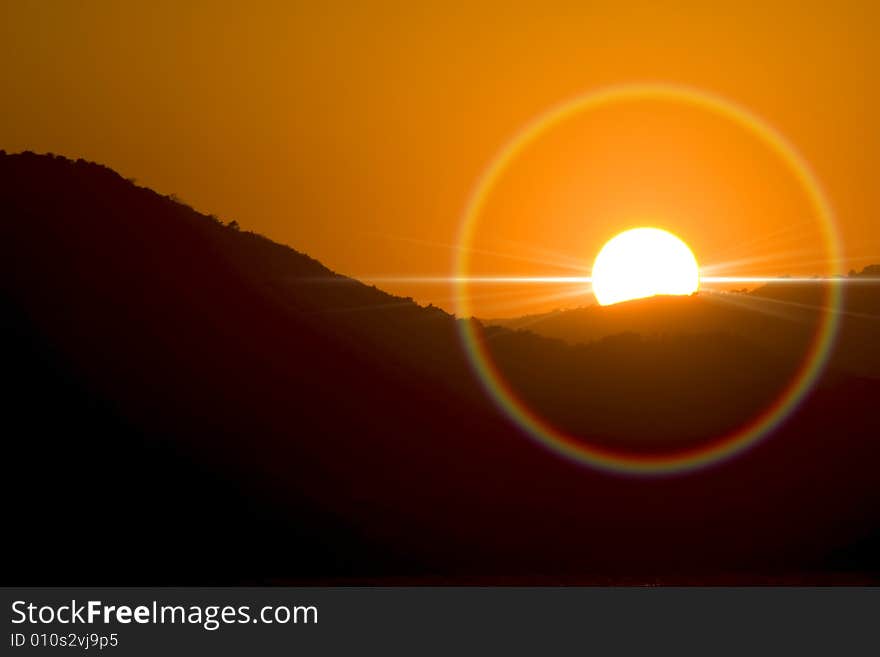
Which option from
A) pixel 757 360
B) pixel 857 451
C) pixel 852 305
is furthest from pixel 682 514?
pixel 852 305

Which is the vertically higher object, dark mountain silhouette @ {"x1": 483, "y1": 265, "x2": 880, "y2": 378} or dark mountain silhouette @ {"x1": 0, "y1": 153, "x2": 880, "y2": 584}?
dark mountain silhouette @ {"x1": 483, "y1": 265, "x2": 880, "y2": 378}

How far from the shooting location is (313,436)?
5622cm

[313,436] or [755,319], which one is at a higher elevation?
[755,319]

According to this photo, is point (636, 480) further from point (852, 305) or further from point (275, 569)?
point (852, 305)

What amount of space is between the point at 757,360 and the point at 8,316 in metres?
43.7

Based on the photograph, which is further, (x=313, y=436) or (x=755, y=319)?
(x=755, y=319)

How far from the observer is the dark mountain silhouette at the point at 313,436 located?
4991cm

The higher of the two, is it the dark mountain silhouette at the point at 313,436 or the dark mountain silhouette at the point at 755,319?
the dark mountain silhouette at the point at 755,319

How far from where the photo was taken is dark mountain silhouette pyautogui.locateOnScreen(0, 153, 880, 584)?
164ft

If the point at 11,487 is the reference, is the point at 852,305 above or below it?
above

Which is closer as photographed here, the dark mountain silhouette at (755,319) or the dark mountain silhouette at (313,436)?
the dark mountain silhouette at (313,436)

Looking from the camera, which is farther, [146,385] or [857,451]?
[857,451]

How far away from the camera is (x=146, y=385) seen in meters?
54.8

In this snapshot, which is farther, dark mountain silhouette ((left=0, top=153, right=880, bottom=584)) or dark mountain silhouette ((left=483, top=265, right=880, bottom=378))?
dark mountain silhouette ((left=483, top=265, right=880, bottom=378))
